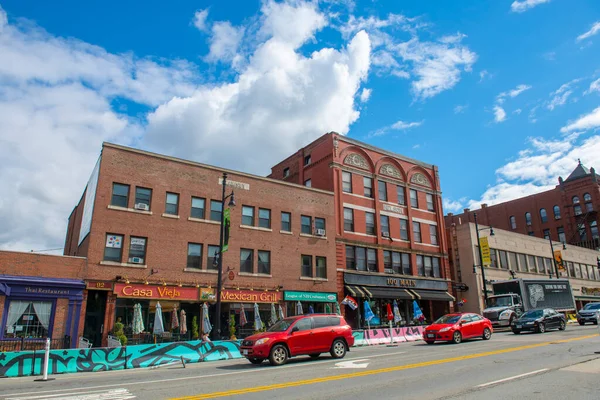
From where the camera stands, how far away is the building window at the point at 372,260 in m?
34.8

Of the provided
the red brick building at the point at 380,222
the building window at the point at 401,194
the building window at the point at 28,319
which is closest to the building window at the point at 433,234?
the red brick building at the point at 380,222

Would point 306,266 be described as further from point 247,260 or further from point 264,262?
point 247,260

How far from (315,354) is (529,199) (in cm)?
6590

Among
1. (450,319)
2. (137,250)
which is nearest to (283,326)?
(450,319)

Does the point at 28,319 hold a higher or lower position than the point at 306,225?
lower

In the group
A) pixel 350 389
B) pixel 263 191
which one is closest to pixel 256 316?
pixel 263 191

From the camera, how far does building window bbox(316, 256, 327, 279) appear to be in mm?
31641

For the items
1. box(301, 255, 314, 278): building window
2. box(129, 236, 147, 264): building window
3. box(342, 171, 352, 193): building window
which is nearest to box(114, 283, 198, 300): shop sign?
box(129, 236, 147, 264): building window

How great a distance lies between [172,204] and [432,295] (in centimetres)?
2324

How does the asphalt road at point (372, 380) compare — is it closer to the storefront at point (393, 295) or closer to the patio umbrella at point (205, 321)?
the patio umbrella at point (205, 321)

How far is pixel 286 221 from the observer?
102ft

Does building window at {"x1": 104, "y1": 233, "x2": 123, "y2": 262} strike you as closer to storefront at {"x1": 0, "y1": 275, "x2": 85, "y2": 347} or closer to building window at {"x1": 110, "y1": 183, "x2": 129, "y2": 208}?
building window at {"x1": 110, "y1": 183, "x2": 129, "y2": 208}

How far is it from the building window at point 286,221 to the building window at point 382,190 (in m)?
10.0

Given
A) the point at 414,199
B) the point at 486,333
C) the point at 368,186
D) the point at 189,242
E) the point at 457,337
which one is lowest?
the point at 457,337
